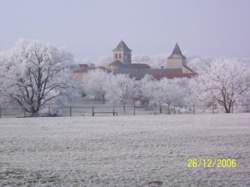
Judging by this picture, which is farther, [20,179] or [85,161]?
[85,161]

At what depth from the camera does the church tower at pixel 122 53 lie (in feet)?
488

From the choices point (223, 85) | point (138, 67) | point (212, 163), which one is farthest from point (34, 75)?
point (138, 67)

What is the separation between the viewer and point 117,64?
13275 cm

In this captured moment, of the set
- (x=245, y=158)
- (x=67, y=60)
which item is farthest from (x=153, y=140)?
(x=67, y=60)

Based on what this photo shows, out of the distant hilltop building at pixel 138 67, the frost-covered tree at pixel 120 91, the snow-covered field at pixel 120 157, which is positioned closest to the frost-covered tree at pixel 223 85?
the frost-covered tree at pixel 120 91

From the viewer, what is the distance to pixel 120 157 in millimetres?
13805

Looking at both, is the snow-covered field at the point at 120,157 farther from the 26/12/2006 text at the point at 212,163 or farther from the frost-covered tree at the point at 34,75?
the frost-covered tree at the point at 34,75

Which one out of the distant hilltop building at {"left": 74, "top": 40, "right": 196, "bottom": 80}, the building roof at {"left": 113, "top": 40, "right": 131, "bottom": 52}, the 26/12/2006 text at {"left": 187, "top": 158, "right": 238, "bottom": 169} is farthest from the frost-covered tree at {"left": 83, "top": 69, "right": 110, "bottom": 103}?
the 26/12/2006 text at {"left": 187, "top": 158, "right": 238, "bottom": 169}

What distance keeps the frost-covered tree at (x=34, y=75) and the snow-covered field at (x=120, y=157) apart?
2645 centimetres

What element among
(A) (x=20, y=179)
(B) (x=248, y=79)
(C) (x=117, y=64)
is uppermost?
(C) (x=117, y=64)

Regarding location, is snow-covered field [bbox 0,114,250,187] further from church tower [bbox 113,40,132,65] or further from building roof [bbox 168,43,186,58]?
building roof [bbox 168,43,186,58]

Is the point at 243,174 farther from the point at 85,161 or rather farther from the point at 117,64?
the point at 117,64

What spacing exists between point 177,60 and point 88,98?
7481cm

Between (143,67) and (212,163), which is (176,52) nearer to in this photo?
(143,67)
